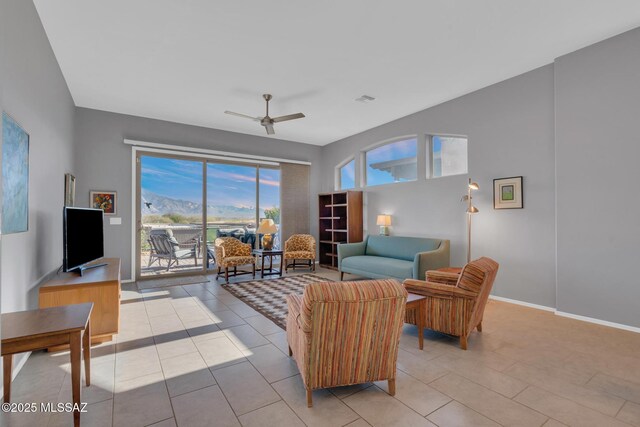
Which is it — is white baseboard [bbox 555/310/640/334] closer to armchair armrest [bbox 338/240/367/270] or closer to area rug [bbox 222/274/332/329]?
armchair armrest [bbox 338/240/367/270]

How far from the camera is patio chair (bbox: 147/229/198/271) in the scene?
19.4 feet

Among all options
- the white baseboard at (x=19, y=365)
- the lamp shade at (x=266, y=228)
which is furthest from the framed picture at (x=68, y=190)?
the lamp shade at (x=266, y=228)

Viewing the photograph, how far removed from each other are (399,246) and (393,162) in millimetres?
1806

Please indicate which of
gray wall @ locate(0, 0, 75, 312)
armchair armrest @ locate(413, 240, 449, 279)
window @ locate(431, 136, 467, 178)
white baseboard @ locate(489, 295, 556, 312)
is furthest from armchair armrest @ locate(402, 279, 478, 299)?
gray wall @ locate(0, 0, 75, 312)

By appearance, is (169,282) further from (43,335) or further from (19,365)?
(43,335)

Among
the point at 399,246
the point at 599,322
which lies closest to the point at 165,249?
the point at 399,246

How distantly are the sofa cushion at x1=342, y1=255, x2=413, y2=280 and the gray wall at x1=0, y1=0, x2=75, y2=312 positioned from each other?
166 inches

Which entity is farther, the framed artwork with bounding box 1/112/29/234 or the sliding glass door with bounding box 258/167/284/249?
the sliding glass door with bounding box 258/167/284/249

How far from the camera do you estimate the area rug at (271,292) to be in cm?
394

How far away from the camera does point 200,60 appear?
12.4ft

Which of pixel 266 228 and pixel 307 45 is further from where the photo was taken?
pixel 266 228

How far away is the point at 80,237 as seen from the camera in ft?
10.8

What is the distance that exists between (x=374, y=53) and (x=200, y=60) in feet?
6.77

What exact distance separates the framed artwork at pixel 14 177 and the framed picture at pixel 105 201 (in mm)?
3083
